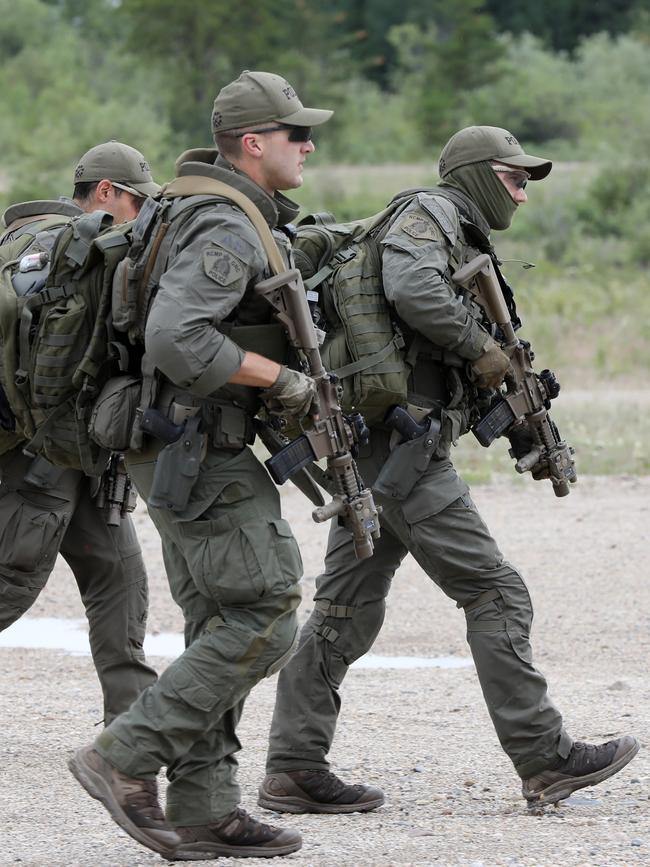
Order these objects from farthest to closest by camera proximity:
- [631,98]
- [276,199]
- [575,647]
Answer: [631,98], [575,647], [276,199]

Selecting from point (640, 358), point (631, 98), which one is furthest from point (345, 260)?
point (631, 98)

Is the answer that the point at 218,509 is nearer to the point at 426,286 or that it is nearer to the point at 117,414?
the point at 117,414

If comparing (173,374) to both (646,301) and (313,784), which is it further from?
(646,301)

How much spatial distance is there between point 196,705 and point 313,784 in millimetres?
1060

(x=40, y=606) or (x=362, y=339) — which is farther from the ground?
(x=362, y=339)

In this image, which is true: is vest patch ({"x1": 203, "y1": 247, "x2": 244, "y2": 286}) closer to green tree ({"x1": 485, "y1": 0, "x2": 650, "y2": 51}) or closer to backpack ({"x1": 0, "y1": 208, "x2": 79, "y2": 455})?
backpack ({"x1": 0, "y1": 208, "x2": 79, "y2": 455})

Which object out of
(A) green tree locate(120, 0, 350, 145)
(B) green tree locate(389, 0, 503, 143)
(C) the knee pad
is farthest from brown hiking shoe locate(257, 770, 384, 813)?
(B) green tree locate(389, 0, 503, 143)

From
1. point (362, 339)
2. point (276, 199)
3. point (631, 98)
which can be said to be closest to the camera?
point (276, 199)

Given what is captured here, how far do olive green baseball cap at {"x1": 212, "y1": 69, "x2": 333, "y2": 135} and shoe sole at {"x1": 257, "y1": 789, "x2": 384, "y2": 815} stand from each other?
6.91 ft

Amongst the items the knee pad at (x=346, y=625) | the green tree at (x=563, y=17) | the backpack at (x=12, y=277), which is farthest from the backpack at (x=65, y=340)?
the green tree at (x=563, y=17)

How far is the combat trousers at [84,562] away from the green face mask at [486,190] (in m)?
1.63

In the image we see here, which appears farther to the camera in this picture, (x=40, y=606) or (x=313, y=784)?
(x=40, y=606)

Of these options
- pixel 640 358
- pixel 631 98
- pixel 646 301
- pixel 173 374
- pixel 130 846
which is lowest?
pixel 130 846

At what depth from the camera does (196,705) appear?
12.5 ft
